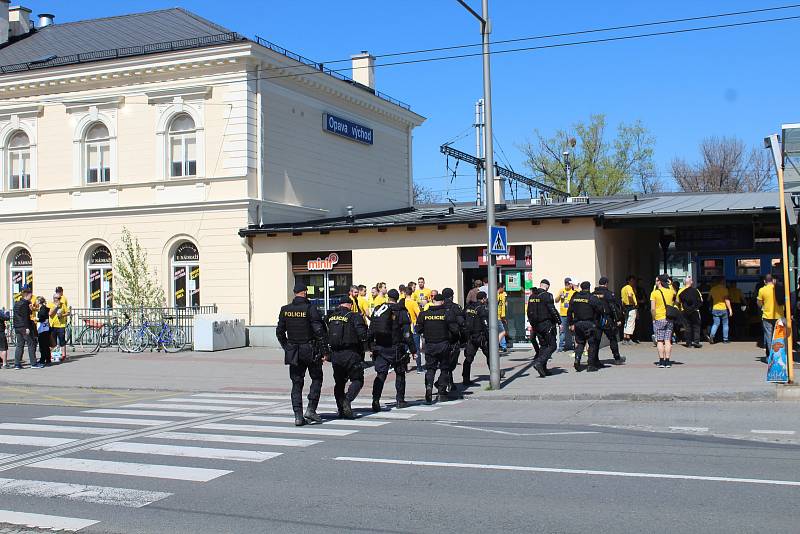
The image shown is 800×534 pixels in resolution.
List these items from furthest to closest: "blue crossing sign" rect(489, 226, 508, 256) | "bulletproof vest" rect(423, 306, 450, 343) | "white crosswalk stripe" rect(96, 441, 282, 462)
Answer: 1. "blue crossing sign" rect(489, 226, 508, 256)
2. "bulletproof vest" rect(423, 306, 450, 343)
3. "white crosswalk stripe" rect(96, 441, 282, 462)

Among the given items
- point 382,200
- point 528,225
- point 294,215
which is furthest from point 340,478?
point 382,200

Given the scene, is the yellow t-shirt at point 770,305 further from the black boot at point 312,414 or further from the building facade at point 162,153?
the building facade at point 162,153

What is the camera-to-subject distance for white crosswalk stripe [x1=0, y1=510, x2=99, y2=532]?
6.68 metres

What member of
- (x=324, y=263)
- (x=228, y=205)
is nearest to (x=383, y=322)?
(x=324, y=263)

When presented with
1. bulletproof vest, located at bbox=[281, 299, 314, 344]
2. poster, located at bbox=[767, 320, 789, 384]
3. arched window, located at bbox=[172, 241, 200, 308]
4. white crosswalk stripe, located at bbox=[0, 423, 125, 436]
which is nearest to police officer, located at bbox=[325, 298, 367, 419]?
bulletproof vest, located at bbox=[281, 299, 314, 344]

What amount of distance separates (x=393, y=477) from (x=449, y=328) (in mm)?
5662

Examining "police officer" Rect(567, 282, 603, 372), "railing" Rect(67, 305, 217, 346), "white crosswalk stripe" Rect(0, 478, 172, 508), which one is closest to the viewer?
"white crosswalk stripe" Rect(0, 478, 172, 508)

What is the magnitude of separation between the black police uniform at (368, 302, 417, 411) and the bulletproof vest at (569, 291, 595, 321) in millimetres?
4531

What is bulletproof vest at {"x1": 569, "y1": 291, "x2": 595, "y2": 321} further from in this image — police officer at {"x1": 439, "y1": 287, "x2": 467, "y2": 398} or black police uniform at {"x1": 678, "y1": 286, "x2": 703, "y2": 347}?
black police uniform at {"x1": 678, "y1": 286, "x2": 703, "y2": 347}

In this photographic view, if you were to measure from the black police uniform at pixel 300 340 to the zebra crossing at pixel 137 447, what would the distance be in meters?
0.63

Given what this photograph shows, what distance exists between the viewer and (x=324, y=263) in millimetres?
24719

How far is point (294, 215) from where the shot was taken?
28.2m

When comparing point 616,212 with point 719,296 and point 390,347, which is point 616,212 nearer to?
point 719,296

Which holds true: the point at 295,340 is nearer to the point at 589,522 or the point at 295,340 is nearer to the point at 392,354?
the point at 392,354
